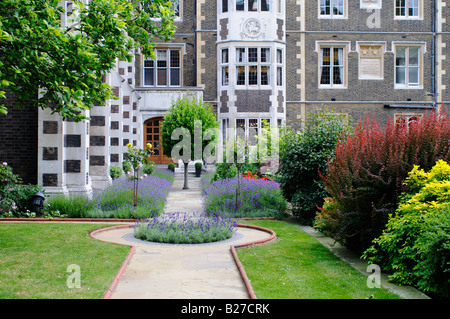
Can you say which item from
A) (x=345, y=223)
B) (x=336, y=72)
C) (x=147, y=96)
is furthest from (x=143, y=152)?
(x=336, y=72)

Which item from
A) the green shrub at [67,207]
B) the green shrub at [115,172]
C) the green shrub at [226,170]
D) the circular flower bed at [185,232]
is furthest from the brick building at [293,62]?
the circular flower bed at [185,232]

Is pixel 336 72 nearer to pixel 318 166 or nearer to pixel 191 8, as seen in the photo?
pixel 191 8

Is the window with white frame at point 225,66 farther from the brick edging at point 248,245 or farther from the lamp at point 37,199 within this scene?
the brick edging at point 248,245

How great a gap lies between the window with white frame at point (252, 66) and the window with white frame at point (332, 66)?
359 centimetres

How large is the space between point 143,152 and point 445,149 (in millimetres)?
7884

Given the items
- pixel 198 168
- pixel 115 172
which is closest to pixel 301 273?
pixel 115 172

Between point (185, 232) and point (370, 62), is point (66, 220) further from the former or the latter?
point (370, 62)

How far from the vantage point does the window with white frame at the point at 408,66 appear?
28750 mm

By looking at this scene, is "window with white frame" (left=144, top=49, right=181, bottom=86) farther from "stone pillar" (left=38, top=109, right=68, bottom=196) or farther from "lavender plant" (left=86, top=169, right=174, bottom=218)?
"stone pillar" (left=38, top=109, right=68, bottom=196)

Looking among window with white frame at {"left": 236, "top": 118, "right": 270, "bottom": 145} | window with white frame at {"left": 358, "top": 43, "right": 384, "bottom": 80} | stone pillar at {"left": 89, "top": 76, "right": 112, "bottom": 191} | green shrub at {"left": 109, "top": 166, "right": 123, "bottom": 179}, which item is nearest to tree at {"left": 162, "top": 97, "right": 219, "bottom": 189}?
green shrub at {"left": 109, "top": 166, "right": 123, "bottom": 179}

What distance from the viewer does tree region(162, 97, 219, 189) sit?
20172mm

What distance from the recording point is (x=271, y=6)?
26.6 m
